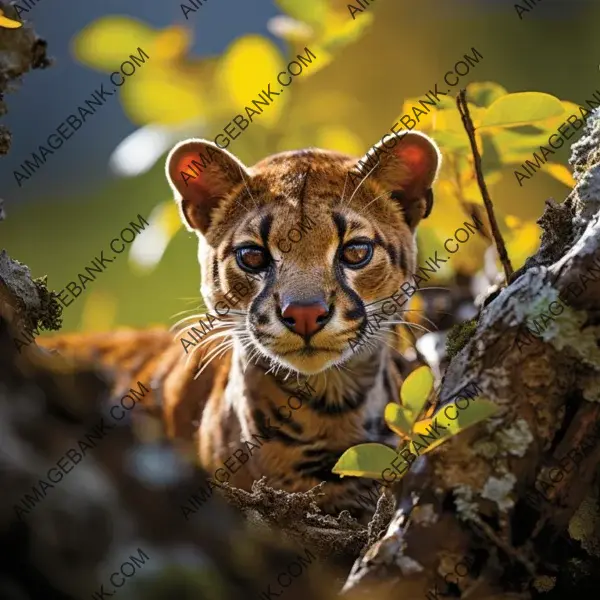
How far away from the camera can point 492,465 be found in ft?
4.42

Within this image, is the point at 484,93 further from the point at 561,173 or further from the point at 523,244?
the point at 523,244

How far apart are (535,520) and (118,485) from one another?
0.69 m

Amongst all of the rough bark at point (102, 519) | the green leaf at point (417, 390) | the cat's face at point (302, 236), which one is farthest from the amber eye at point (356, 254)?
the rough bark at point (102, 519)

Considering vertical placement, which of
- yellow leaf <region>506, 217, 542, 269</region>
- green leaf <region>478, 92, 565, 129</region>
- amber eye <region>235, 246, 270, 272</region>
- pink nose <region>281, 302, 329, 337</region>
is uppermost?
green leaf <region>478, 92, 565, 129</region>

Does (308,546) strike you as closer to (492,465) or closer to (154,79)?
(492,465)

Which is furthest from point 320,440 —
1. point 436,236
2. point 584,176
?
point 584,176

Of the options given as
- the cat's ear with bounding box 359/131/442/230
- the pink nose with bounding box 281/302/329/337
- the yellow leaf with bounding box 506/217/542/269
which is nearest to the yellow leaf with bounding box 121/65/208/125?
the cat's ear with bounding box 359/131/442/230

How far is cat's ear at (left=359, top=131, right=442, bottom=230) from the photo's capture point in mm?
2432

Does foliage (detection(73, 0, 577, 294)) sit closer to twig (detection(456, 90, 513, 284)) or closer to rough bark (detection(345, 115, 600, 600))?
twig (detection(456, 90, 513, 284))

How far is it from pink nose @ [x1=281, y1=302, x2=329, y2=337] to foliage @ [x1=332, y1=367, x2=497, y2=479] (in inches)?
33.6

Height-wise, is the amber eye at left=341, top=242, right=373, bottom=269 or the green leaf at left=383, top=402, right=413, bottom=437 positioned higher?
the amber eye at left=341, top=242, right=373, bottom=269

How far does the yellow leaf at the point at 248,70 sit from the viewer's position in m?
2.40

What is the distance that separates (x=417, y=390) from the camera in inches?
54.1

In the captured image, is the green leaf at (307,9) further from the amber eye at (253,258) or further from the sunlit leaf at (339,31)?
the amber eye at (253,258)
